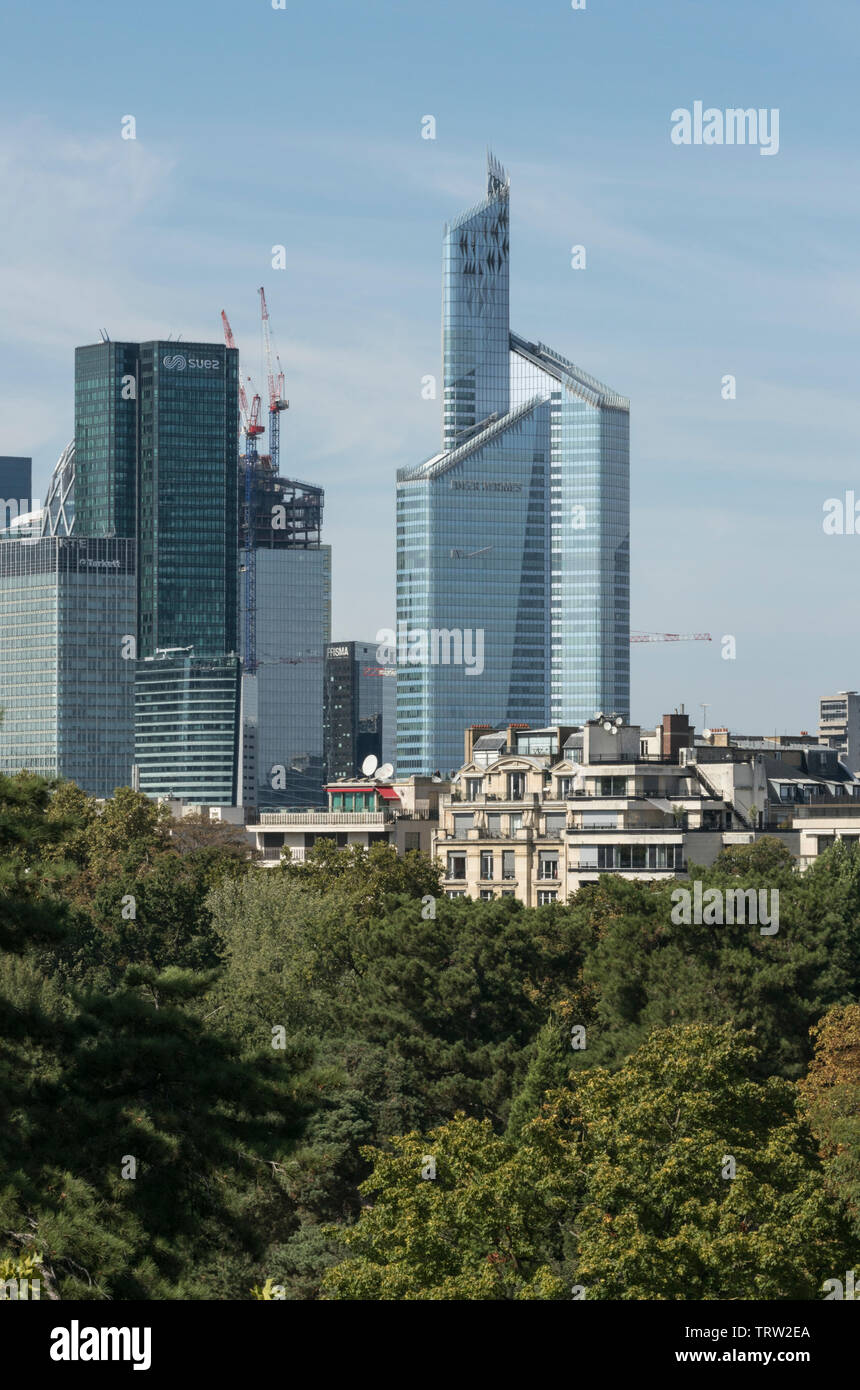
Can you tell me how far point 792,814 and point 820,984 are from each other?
66860 mm

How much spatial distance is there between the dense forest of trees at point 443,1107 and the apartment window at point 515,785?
57271 millimetres

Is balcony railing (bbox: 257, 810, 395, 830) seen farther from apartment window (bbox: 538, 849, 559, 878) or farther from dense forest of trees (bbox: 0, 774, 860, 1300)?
dense forest of trees (bbox: 0, 774, 860, 1300)

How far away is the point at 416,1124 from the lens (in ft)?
229

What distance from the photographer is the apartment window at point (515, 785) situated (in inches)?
5807

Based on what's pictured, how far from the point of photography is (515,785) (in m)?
148

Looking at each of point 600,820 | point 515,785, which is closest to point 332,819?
point 515,785

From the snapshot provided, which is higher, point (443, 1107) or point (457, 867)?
point (457, 867)

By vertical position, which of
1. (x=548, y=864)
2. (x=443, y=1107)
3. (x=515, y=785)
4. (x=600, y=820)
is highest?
(x=515, y=785)

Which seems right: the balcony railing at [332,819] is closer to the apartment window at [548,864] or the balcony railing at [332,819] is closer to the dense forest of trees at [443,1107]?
the apartment window at [548,864]

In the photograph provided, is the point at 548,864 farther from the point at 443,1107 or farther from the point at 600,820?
the point at 443,1107

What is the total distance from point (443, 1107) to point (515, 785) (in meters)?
75.1

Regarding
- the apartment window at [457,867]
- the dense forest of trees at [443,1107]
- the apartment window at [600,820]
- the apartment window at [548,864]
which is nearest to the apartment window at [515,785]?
the apartment window at [457,867]

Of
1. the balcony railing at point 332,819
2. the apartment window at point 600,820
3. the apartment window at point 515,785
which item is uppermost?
the apartment window at point 515,785
